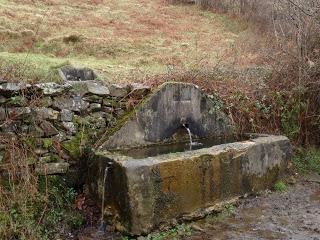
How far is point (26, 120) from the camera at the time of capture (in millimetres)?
5496

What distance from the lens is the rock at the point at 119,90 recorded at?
21.0 feet

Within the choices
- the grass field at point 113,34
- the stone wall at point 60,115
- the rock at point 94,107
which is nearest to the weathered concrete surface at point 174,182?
the stone wall at point 60,115

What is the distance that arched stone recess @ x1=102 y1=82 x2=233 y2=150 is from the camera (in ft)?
20.6

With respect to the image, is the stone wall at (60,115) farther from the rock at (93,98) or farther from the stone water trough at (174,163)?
the stone water trough at (174,163)

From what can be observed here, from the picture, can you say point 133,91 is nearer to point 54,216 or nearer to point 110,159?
point 110,159

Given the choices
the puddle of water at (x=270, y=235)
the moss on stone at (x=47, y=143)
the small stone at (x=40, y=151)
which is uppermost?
the moss on stone at (x=47, y=143)

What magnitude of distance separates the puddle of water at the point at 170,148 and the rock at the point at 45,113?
1.06 metres

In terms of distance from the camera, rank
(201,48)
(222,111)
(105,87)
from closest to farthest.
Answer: (105,87)
(222,111)
(201,48)

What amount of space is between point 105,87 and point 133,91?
0.44m

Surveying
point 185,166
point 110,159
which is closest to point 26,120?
point 110,159

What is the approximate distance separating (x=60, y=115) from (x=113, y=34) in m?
12.9

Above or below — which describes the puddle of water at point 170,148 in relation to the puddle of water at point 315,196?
above

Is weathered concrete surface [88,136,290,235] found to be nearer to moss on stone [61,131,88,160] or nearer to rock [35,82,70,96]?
moss on stone [61,131,88,160]

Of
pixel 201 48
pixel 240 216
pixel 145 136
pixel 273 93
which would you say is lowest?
pixel 240 216
